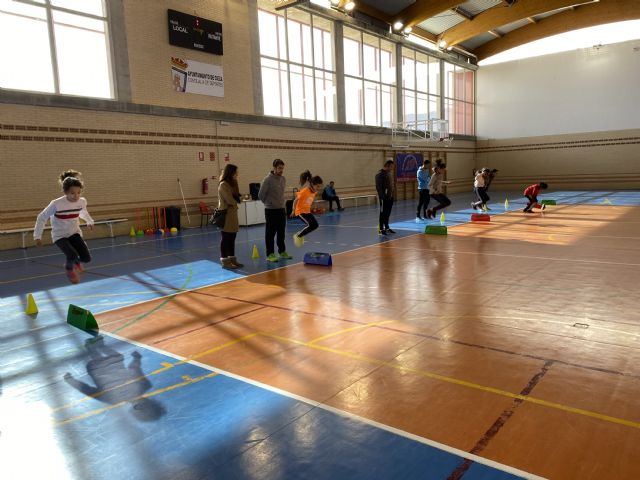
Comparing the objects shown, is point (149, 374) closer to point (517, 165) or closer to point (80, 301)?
point (80, 301)

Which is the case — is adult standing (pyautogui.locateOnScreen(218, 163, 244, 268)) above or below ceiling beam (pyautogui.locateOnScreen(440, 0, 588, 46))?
below

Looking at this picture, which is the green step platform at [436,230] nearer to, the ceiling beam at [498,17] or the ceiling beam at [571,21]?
the ceiling beam at [498,17]

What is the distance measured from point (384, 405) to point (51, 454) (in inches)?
89.6

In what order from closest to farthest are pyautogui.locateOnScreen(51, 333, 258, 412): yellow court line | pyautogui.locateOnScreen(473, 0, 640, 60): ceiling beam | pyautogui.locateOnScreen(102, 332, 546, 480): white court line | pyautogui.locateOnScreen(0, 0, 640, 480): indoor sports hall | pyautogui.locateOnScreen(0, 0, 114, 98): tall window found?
pyautogui.locateOnScreen(102, 332, 546, 480): white court line → pyautogui.locateOnScreen(0, 0, 640, 480): indoor sports hall → pyautogui.locateOnScreen(51, 333, 258, 412): yellow court line → pyautogui.locateOnScreen(0, 0, 114, 98): tall window → pyautogui.locateOnScreen(473, 0, 640, 60): ceiling beam

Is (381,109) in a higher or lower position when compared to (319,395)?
higher

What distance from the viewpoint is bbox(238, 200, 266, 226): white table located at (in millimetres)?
16688

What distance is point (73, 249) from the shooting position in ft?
22.3

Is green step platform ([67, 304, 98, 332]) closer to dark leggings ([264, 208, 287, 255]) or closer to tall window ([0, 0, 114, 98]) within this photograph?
dark leggings ([264, 208, 287, 255])

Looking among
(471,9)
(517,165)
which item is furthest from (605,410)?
(517,165)

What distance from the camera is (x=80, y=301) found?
6.86 meters

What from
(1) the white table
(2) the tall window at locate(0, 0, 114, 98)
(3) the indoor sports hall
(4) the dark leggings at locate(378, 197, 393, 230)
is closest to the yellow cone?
(3) the indoor sports hall

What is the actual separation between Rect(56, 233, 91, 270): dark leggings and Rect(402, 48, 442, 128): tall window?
22.5m

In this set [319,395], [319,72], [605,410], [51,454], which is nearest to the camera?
[51,454]

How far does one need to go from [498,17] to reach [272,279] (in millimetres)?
25463
